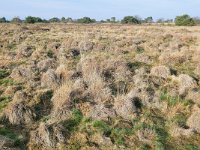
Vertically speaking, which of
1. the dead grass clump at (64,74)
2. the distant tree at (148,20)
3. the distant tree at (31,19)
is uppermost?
the dead grass clump at (64,74)

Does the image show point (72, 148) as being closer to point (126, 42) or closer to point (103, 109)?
point (103, 109)

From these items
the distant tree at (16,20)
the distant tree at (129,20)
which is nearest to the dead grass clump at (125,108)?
the distant tree at (16,20)

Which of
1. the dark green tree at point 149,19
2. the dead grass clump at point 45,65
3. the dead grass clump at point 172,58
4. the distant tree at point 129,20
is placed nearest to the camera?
the dead grass clump at point 45,65

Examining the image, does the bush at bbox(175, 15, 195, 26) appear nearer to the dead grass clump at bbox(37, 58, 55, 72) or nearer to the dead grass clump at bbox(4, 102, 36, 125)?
the dead grass clump at bbox(37, 58, 55, 72)

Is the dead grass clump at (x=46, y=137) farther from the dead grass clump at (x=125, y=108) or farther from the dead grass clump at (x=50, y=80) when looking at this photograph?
the dead grass clump at (x=50, y=80)

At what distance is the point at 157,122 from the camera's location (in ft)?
40.9

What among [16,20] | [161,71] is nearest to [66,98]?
[161,71]

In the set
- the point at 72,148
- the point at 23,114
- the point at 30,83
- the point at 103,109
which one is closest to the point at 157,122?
the point at 103,109

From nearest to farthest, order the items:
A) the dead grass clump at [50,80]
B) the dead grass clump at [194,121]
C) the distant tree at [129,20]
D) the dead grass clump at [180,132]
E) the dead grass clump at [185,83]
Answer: the dead grass clump at [180,132] → the dead grass clump at [194,121] → the dead grass clump at [185,83] → the dead grass clump at [50,80] → the distant tree at [129,20]

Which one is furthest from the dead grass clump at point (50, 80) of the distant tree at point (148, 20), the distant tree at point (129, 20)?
the distant tree at point (148, 20)

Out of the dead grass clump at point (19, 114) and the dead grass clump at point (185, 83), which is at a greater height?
the dead grass clump at point (185, 83)

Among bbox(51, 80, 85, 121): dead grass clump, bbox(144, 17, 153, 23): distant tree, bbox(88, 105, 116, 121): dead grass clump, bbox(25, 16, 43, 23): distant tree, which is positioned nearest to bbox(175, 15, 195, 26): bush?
bbox(25, 16, 43, 23): distant tree

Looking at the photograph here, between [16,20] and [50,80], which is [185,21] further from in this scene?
[50,80]

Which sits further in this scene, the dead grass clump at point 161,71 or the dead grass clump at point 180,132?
the dead grass clump at point 161,71
